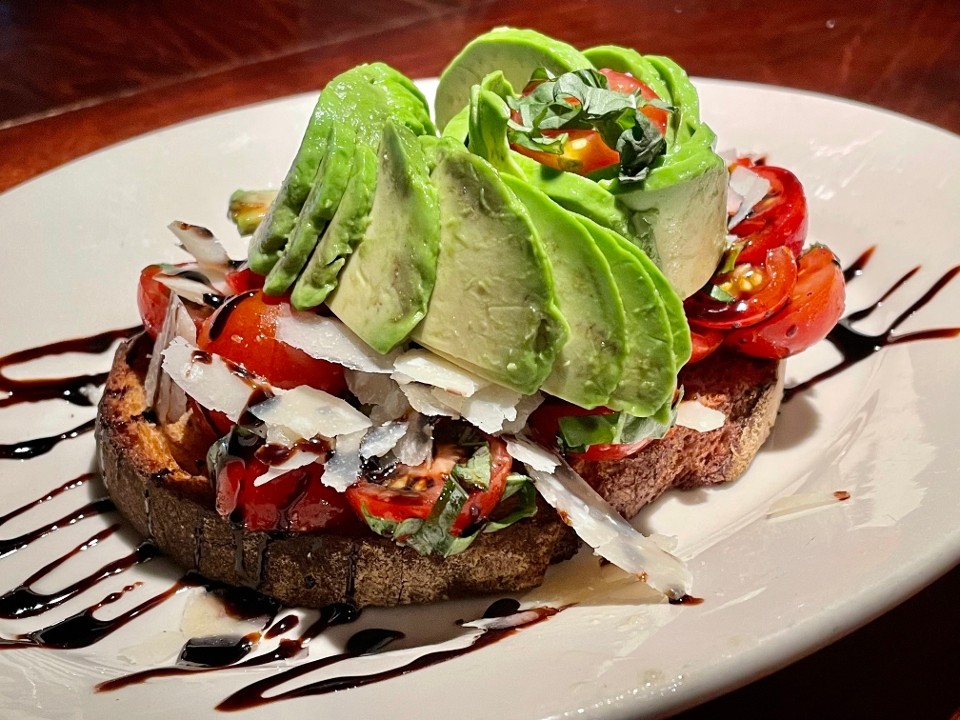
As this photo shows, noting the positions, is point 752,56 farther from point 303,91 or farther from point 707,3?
point 303,91

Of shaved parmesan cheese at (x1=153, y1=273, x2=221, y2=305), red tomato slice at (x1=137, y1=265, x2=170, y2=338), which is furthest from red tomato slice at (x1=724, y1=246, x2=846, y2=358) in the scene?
red tomato slice at (x1=137, y1=265, x2=170, y2=338)

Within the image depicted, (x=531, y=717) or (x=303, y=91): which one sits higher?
(x=303, y=91)

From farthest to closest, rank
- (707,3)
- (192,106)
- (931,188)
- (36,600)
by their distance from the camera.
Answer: (707,3)
(192,106)
(931,188)
(36,600)

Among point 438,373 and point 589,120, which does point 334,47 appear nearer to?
point 589,120

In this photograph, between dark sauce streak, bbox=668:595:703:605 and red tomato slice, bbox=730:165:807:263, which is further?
red tomato slice, bbox=730:165:807:263

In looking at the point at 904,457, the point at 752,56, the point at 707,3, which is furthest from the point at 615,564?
the point at 707,3

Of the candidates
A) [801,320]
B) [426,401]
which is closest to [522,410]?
[426,401]

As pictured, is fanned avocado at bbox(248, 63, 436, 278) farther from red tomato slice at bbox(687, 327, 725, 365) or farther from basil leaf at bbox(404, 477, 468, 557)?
red tomato slice at bbox(687, 327, 725, 365)
